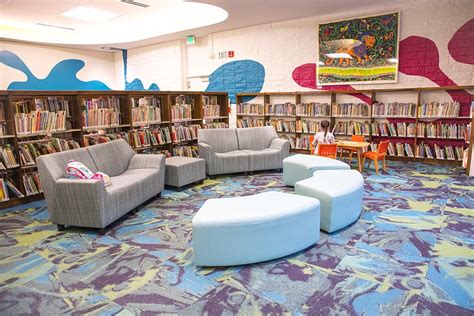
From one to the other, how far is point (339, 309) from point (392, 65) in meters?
6.56

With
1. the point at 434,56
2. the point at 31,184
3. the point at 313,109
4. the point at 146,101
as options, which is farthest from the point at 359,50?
the point at 31,184

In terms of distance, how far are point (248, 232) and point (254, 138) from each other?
436 cm

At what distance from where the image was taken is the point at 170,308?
2.47 m

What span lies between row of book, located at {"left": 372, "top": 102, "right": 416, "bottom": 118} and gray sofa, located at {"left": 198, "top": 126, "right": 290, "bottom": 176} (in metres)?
2.35

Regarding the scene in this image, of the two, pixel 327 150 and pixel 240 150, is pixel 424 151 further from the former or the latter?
pixel 240 150

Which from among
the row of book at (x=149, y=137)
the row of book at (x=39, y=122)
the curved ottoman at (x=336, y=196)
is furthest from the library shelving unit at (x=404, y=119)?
the row of book at (x=39, y=122)

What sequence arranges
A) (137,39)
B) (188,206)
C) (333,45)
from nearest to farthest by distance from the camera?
(188,206)
(333,45)
(137,39)

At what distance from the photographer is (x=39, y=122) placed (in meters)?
5.06

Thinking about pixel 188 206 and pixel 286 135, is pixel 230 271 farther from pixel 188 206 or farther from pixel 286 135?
pixel 286 135

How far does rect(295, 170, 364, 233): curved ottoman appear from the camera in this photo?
3658 mm

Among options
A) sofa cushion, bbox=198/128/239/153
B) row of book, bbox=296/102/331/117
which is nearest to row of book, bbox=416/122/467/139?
row of book, bbox=296/102/331/117

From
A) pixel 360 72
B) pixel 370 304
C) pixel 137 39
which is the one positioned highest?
pixel 137 39

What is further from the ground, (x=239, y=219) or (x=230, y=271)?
(x=239, y=219)

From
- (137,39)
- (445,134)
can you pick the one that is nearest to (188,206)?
(445,134)
